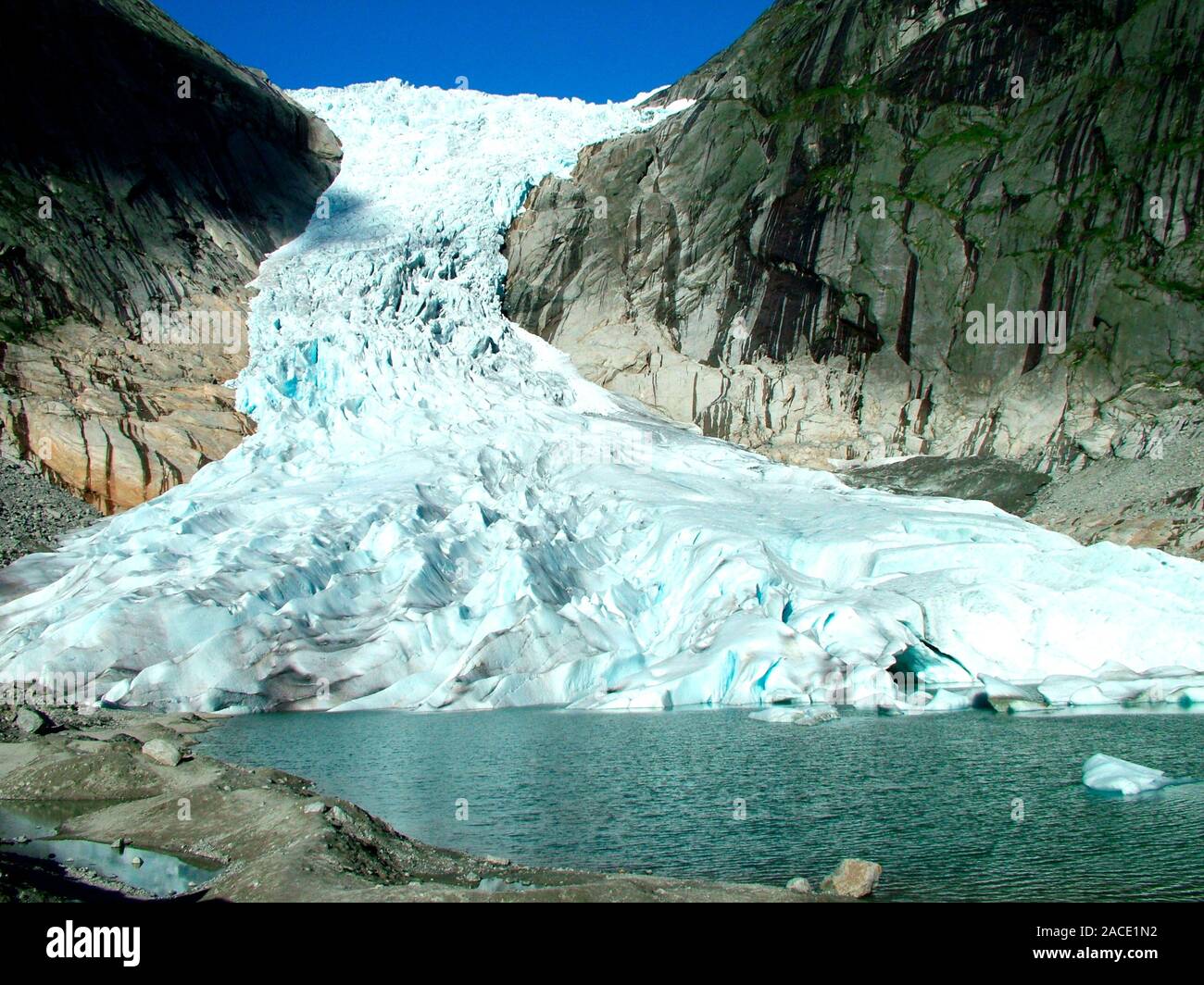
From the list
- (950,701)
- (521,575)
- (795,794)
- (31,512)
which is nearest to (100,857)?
(795,794)

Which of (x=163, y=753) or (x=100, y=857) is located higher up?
(x=163, y=753)

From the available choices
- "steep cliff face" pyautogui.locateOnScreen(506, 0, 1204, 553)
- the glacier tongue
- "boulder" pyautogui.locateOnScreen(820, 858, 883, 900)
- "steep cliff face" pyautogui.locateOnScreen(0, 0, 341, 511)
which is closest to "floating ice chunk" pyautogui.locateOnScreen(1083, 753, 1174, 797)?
"boulder" pyautogui.locateOnScreen(820, 858, 883, 900)

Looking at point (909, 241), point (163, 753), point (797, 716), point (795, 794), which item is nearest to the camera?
point (795, 794)

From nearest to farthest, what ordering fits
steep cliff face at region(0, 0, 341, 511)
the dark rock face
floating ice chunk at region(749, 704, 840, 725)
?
floating ice chunk at region(749, 704, 840, 725) < steep cliff face at region(0, 0, 341, 511) < the dark rock face

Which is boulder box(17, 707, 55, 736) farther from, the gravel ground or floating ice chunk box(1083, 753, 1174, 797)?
floating ice chunk box(1083, 753, 1174, 797)
